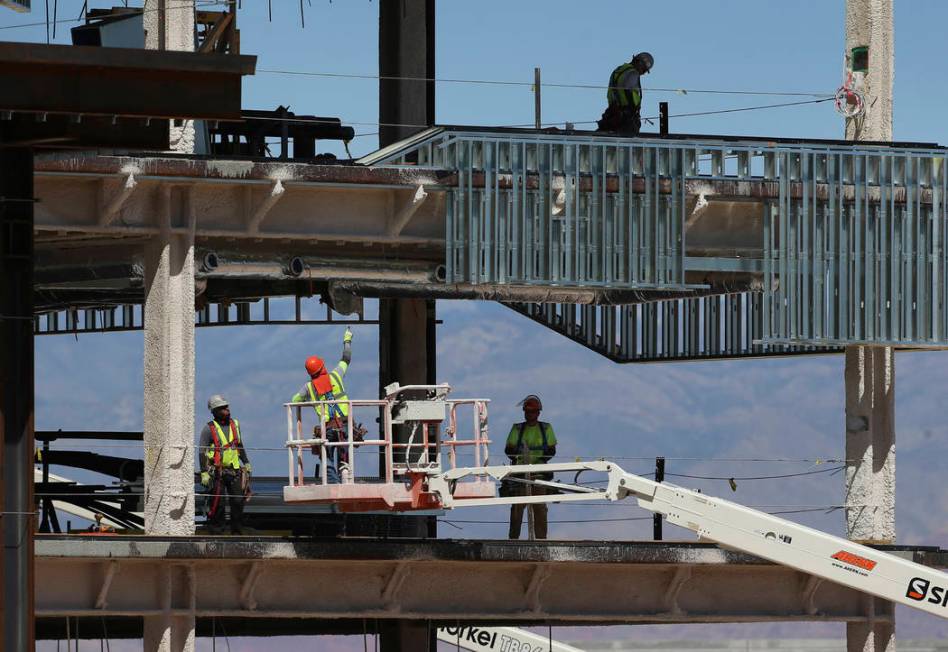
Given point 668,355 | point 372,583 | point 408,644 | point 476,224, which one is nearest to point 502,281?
point 476,224

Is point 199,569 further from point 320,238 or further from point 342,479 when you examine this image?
point 320,238

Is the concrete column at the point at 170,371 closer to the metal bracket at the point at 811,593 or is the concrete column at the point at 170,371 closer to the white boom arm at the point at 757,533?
the white boom arm at the point at 757,533

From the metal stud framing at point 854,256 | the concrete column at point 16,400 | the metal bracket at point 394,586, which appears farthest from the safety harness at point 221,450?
the concrete column at point 16,400

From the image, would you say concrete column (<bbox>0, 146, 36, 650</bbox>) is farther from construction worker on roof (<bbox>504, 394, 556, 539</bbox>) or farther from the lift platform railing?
construction worker on roof (<bbox>504, 394, 556, 539</bbox>)

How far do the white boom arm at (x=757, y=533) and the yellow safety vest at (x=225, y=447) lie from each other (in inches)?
157

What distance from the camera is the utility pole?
3775 centimetres

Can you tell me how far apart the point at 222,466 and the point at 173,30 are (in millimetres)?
7621

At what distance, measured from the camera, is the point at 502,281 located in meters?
35.8

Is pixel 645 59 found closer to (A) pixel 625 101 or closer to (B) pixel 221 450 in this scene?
(A) pixel 625 101

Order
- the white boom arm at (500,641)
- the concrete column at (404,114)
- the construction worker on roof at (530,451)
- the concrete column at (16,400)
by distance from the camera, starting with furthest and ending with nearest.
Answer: the white boom arm at (500,641) < the concrete column at (404,114) < the construction worker on roof at (530,451) < the concrete column at (16,400)

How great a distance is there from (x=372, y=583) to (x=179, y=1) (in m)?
10.6

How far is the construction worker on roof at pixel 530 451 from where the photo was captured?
3616 cm

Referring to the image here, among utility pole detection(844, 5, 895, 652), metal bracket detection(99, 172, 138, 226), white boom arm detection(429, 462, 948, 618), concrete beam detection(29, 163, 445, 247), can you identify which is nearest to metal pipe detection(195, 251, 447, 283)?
concrete beam detection(29, 163, 445, 247)

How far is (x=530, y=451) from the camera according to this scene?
119 ft
